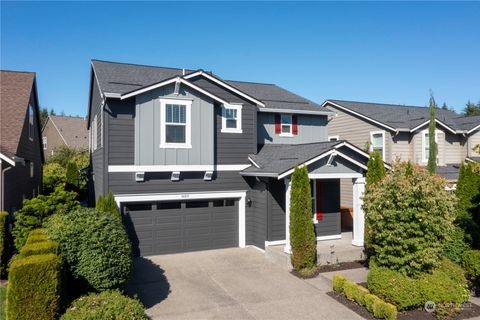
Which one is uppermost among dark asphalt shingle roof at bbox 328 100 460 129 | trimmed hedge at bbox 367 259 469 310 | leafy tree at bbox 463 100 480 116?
leafy tree at bbox 463 100 480 116

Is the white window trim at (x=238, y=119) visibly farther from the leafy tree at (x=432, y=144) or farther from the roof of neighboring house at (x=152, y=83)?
the leafy tree at (x=432, y=144)

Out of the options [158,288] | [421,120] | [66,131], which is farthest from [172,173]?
[66,131]

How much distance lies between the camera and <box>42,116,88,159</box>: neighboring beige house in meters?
44.4

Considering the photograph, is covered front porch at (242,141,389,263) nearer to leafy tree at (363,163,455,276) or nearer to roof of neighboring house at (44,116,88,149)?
leafy tree at (363,163,455,276)

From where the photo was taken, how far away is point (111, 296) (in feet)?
25.7

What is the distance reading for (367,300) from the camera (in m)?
8.82

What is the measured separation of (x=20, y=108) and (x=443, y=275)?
16.5 m

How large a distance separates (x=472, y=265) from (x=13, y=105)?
1776 cm

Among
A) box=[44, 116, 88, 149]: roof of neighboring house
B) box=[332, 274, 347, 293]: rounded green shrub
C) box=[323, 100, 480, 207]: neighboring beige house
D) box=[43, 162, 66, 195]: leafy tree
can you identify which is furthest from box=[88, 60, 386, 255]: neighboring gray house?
box=[44, 116, 88, 149]: roof of neighboring house

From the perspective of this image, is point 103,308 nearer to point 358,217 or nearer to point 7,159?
point 7,159

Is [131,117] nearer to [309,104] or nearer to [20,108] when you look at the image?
[20,108]

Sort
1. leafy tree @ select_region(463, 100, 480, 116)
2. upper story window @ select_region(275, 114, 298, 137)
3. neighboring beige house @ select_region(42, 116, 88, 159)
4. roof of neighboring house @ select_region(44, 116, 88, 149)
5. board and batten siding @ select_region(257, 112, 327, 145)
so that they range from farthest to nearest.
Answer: leafy tree @ select_region(463, 100, 480, 116), roof of neighboring house @ select_region(44, 116, 88, 149), neighboring beige house @ select_region(42, 116, 88, 159), upper story window @ select_region(275, 114, 298, 137), board and batten siding @ select_region(257, 112, 327, 145)

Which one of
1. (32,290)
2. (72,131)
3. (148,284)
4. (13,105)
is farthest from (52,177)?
(32,290)

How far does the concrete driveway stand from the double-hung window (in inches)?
259
